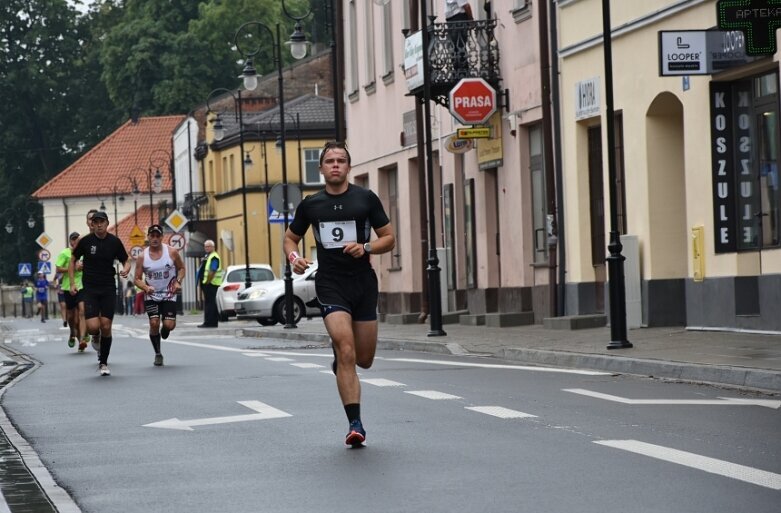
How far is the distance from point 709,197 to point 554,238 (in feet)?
19.8

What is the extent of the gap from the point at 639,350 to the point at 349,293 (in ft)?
28.4

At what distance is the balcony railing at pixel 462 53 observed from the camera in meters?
32.5

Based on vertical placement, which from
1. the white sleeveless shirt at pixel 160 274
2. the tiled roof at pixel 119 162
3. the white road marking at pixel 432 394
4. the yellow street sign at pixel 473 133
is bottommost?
the white road marking at pixel 432 394

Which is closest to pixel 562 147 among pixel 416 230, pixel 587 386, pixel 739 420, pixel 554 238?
pixel 554 238

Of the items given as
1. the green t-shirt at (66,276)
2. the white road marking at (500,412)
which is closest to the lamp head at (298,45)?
the green t-shirt at (66,276)

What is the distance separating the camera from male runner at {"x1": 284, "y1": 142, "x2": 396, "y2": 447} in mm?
11961

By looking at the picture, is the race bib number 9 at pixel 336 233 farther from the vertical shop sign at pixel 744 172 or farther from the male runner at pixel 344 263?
the vertical shop sign at pixel 744 172

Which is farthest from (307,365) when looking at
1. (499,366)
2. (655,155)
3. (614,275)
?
(655,155)

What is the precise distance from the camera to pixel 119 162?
344ft

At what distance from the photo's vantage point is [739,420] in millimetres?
12641

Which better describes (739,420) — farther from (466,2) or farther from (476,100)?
(466,2)

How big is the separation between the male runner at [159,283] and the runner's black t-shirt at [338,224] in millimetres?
10937

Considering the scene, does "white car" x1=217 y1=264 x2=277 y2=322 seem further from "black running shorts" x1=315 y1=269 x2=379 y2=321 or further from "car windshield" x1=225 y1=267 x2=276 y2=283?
"black running shorts" x1=315 y1=269 x2=379 y2=321

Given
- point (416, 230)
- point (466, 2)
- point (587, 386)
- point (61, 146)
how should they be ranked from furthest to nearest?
point (61, 146) → point (416, 230) → point (466, 2) → point (587, 386)
